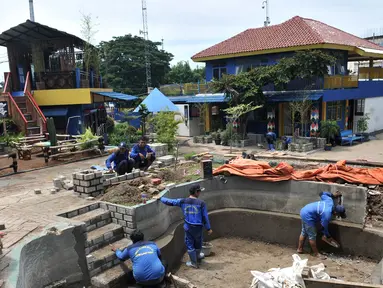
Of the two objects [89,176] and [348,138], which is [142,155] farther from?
[348,138]

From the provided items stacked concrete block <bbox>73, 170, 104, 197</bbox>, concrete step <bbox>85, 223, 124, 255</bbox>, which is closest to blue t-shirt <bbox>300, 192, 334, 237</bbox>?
concrete step <bbox>85, 223, 124, 255</bbox>

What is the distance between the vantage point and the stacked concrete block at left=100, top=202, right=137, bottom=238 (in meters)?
6.31

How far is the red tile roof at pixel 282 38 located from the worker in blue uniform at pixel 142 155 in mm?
11921

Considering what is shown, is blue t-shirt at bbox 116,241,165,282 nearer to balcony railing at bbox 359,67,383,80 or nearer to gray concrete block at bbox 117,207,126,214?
gray concrete block at bbox 117,207,126,214

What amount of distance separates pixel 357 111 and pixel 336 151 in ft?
21.7

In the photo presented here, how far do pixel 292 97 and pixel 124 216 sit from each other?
43.5 ft

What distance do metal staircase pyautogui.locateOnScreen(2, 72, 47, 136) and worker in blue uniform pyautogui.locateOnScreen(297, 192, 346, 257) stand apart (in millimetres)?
12344

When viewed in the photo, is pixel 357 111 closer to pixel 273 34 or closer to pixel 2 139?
pixel 273 34

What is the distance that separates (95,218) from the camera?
6332mm

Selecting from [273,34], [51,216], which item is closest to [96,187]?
[51,216]

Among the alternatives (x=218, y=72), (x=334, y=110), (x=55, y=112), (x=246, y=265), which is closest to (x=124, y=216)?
(x=246, y=265)

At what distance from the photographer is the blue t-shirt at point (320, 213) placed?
6875mm

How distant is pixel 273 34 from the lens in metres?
20.7

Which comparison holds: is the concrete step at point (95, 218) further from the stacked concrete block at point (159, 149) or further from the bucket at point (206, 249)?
the stacked concrete block at point (159, 149)
